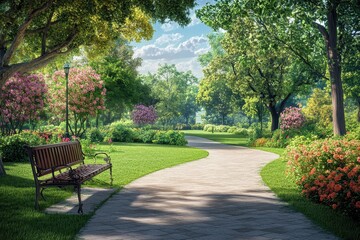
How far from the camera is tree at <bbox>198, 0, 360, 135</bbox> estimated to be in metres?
16.5

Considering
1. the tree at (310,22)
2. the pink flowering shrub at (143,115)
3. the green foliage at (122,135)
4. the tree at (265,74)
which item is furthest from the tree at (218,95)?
the tree at (310,22)

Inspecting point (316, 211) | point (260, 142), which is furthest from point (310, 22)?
point (260, 142)

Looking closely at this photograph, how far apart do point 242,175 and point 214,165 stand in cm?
330

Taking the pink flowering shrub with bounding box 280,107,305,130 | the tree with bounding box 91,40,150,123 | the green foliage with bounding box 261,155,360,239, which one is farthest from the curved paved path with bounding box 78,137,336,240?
the tree with bounding box 91,40,150,123

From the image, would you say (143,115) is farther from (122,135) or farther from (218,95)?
(218,95)

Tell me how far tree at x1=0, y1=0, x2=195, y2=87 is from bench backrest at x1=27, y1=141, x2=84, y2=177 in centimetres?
405

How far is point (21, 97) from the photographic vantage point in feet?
77.7

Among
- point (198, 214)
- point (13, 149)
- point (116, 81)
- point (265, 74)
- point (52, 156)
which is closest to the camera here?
point (198, 214)

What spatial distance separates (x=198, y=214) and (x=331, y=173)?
2.59 m

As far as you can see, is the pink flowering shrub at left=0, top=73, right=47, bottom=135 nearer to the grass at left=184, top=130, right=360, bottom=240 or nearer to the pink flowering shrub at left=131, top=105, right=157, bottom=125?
the grass at left=184, top=130, right=360, bottom=240

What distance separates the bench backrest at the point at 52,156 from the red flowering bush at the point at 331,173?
16.3ft

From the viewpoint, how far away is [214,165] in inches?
633

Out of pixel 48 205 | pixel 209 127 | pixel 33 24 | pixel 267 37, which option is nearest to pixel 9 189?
pixel 48 205

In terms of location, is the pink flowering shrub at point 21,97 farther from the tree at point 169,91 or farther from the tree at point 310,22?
the tree at point 169,91
